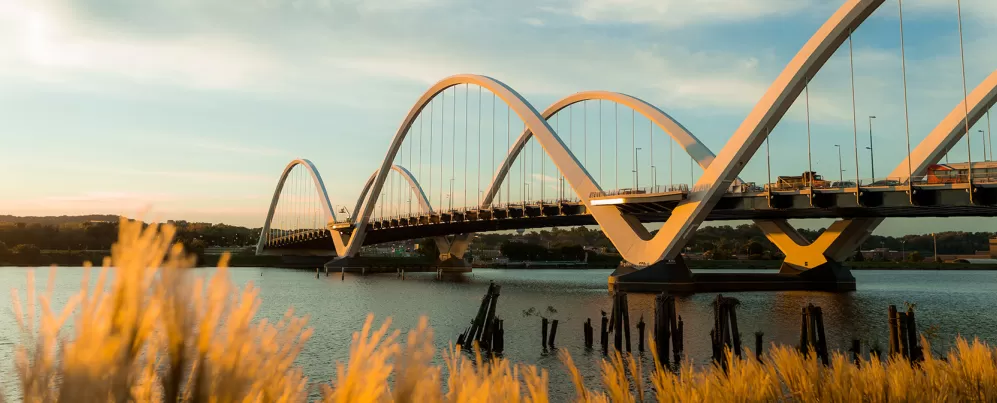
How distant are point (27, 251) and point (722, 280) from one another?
104045 millimetres

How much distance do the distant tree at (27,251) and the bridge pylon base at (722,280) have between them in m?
96.3

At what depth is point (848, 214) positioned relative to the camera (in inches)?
2164

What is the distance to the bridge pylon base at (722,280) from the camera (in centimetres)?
5712

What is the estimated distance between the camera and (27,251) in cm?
11344

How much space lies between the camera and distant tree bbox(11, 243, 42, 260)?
113125mm

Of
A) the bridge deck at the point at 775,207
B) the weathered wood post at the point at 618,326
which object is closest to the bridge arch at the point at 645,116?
the bridge deck at the point at 775,207

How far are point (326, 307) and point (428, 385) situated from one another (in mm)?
48643

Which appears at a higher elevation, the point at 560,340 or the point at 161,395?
the point at 161,395

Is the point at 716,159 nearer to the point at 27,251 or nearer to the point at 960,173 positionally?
the point at 960,173

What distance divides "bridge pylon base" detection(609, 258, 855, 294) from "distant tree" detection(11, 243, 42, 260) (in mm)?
96292

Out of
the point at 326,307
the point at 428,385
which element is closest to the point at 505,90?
the point at 326,307

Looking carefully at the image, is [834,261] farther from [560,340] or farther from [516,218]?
[560,340]

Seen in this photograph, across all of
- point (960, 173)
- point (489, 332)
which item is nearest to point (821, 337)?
point (489, 332)

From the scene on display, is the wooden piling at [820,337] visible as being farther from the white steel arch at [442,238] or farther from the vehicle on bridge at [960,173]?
the white steel arch at [442,238]
